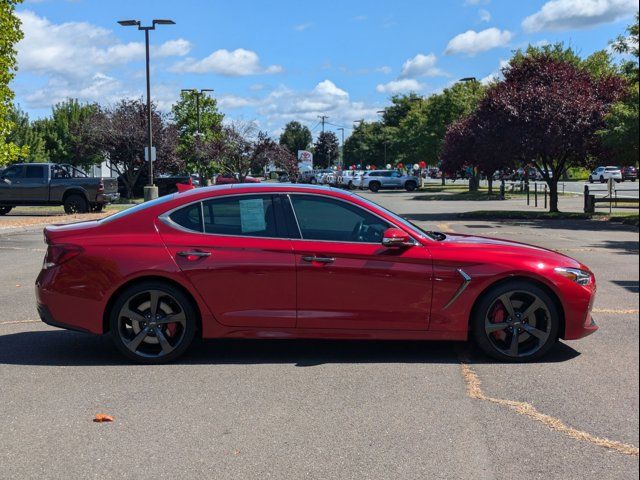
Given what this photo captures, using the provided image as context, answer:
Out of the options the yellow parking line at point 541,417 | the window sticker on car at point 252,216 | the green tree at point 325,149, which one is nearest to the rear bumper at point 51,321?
the window sticker on car at point 252,216

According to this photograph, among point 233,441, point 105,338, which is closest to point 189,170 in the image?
point 105,338

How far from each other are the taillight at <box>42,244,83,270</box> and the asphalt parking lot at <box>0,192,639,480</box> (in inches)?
36.2

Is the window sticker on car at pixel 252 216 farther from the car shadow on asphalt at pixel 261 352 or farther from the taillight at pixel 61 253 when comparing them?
the taillight at pixel 61 253

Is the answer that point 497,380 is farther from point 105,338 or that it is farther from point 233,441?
point 105,338

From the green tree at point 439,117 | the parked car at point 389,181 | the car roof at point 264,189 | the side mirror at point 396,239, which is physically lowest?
the side mirror at point 396,239

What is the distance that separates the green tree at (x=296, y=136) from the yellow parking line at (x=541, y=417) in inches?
5428

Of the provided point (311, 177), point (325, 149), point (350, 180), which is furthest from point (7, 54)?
point (325, 149)

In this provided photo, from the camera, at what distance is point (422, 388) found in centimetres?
537

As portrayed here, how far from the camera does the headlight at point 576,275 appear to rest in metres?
5.90

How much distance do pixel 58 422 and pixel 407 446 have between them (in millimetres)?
2342

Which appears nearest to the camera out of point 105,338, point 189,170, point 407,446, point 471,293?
point 407,446

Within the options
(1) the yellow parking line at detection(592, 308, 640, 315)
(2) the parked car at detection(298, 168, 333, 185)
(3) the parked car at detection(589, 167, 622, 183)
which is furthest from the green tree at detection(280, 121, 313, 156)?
(1) the yellow parking line at detection(592, 308, 640, 315)

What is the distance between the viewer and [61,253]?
19.7 feet

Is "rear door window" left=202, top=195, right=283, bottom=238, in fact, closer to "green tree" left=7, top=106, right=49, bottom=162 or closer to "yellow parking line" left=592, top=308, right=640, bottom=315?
"yellow parking line" left=592, top=308, right=640, bottom=315
